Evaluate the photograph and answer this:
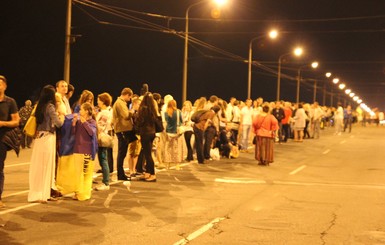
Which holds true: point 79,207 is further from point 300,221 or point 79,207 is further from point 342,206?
point 342,206

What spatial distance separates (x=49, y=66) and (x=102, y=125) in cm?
6811

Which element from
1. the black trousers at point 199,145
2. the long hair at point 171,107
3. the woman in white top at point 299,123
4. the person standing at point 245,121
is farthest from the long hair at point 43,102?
the woman in white top at point 299,123

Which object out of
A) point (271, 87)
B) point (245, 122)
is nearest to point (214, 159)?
point (245, 122)

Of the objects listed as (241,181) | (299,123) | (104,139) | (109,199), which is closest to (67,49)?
(241,181)

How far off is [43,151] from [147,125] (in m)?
3.36

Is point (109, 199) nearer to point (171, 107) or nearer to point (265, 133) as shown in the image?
point (171, 107)

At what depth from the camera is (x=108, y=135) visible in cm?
1307

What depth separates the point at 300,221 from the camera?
9.76 metres

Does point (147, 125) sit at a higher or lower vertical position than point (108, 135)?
higher

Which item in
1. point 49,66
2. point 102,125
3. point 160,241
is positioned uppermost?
point 49,66

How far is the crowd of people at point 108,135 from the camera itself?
1107 centimetres

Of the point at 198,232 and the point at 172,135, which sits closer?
the point at 198,232

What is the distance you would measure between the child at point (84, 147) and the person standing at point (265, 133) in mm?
7789

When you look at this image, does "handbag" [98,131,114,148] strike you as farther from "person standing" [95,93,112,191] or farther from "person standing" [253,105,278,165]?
"person standing" [253,105,278,165]
